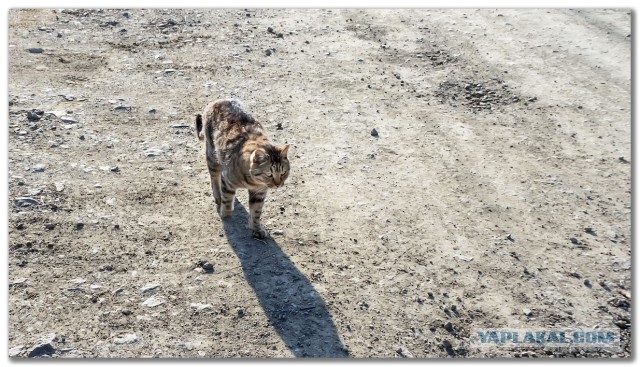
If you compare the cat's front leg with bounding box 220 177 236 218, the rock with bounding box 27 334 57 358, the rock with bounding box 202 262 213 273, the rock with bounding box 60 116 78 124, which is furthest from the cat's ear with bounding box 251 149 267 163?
the rock with bounding box 60 116 78 124

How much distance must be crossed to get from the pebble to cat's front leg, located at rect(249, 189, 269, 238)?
294 centimetres

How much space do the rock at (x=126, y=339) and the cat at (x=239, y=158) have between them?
83.7 inches

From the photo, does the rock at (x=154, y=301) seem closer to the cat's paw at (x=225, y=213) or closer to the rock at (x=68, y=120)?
the cat's paw at (x=225, y=213)

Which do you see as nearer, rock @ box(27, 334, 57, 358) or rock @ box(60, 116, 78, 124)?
rock @ box(27, 334, 57, 358)

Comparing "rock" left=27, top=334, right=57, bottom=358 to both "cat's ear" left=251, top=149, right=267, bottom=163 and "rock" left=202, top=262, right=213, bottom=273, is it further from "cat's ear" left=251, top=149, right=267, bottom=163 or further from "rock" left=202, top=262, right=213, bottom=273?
"cat's ear" left=251, top=149, right=267, bottom=163

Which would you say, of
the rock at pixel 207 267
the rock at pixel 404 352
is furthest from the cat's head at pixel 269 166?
the rock at pixel 404 352

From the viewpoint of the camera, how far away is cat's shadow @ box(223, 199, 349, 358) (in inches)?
278

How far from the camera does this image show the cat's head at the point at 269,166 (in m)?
7.89

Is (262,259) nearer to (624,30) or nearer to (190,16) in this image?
(190,16)

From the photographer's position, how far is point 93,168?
9.87 metres

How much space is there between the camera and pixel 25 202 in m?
8.95

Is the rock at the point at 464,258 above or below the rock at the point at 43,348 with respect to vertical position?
above

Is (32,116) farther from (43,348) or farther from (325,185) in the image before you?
(43,348)

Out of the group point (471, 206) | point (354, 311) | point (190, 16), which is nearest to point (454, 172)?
point (471, 206)
